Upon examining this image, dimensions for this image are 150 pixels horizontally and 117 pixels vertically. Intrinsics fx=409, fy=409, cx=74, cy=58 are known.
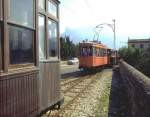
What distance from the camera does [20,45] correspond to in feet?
22.1

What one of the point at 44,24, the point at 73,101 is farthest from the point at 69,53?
the point at 44,24

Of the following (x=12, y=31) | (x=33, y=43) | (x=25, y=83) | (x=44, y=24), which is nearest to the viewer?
(x=12, y=31)

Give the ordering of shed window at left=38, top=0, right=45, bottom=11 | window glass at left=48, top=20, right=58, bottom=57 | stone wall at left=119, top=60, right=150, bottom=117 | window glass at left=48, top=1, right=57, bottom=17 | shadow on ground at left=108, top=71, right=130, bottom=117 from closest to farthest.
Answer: stone wall at left=119, top=60, right=150, bottom=117 < shed window at left=38, top=0, right=45, bottom=11 < window glass at left=48, top=1, right=57, bottom=17 < window glass at left=48, top=20, right=58, bottom=57 < shadow on ground at left=108, top=71, right=130, bottom=117

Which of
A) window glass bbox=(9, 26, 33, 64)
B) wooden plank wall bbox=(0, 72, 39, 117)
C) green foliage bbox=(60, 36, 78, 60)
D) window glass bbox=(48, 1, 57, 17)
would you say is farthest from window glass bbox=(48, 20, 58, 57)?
green foliage bbox=(60, 36, 78, 60)

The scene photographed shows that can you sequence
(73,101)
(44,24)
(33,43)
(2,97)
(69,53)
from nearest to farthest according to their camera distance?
(2,97)
(33,43)
(44,24)
(73,101)
(69,53)

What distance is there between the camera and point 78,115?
11695 mm

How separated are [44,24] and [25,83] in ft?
6.49

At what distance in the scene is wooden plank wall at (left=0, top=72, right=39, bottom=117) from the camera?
6.01 metres

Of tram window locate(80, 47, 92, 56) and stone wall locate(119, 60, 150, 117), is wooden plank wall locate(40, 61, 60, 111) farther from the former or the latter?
tram window locate(80, 47, 92, 56)

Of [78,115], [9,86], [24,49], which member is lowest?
[78,115]

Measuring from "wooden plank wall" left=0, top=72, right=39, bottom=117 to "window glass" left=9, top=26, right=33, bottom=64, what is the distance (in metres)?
0.27

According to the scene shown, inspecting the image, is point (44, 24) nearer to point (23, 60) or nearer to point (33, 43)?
point (33, 43)

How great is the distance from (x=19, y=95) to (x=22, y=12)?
4.49 ft

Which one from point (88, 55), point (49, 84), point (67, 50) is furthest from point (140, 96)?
point (67, 50)
